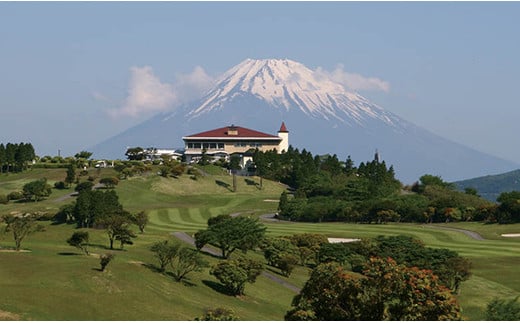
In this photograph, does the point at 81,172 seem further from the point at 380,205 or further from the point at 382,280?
the point at 382,280

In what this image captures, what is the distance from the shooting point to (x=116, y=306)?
57281 millimetres

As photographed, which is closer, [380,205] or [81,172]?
[380,205]

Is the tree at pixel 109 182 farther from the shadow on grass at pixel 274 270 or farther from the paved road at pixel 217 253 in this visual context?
the shadow on grass at pixel 274 270

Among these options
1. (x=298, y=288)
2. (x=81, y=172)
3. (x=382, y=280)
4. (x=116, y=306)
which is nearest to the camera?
(x=382, y=280)

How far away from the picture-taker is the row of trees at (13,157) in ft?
622

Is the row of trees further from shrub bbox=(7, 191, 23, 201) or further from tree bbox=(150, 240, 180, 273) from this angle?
tree bbox=(150, 240, 180, 273)

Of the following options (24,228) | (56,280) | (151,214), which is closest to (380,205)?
(151,214)

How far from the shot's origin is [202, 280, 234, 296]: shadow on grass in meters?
71.8

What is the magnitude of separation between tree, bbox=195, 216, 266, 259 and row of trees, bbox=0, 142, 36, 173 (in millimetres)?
108814

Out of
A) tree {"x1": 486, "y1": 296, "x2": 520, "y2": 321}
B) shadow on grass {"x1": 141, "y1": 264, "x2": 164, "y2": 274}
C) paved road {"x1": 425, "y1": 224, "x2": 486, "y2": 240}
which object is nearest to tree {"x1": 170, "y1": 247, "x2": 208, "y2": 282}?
shadow on grass {"x1": 141, "y1": 264, "x2": 164, "y2": 274}

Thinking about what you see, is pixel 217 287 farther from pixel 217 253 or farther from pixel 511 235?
pixel 511 235

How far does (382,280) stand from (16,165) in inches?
6440

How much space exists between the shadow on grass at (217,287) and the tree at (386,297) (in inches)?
963

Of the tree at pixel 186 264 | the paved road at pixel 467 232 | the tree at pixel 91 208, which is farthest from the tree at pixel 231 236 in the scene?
the paved road at pixel 467 232
